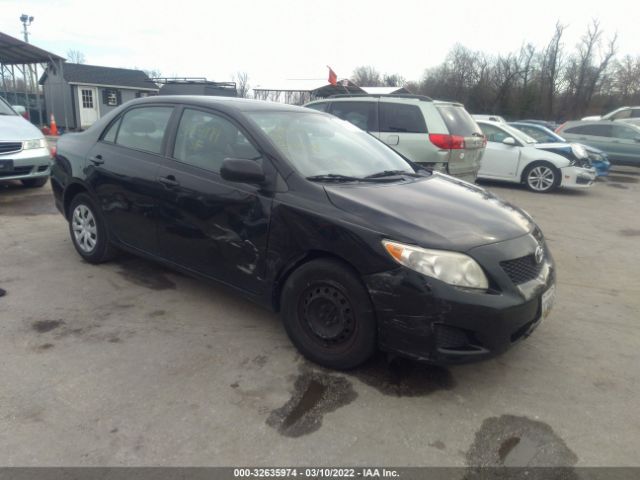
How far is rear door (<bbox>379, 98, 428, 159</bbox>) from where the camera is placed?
789 centimetres

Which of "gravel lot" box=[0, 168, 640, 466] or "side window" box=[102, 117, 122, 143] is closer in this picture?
"gravel lot" box=[0, 168, 640, 466]

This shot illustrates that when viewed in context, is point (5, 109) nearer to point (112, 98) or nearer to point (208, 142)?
point (208, 142)

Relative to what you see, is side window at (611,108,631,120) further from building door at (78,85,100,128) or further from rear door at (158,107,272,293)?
building door at (78,85,100,128)

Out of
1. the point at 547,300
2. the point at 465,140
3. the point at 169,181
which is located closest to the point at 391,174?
the point at 547,300

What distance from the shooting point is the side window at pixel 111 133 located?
4488 millimetres

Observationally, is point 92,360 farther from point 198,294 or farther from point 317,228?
point 317,228

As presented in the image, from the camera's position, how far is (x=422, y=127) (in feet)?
26.1

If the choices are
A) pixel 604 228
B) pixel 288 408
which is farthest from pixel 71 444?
pixel 604 228

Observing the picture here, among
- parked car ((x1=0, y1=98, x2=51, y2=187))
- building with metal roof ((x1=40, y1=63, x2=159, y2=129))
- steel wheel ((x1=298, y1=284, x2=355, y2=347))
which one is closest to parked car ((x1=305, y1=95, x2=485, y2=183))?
parked car ((x1=0, y1=98, x2=51, y2=187))

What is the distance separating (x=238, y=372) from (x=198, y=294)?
1336mm

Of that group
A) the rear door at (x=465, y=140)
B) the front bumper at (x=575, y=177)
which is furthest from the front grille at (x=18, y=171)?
the front bumper at (x=575, y=177)

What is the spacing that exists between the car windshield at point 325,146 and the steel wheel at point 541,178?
7873mm

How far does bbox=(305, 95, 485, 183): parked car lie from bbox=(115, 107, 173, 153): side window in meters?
4.59

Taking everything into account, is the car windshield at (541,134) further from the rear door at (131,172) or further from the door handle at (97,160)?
the door handle at (97,160)
